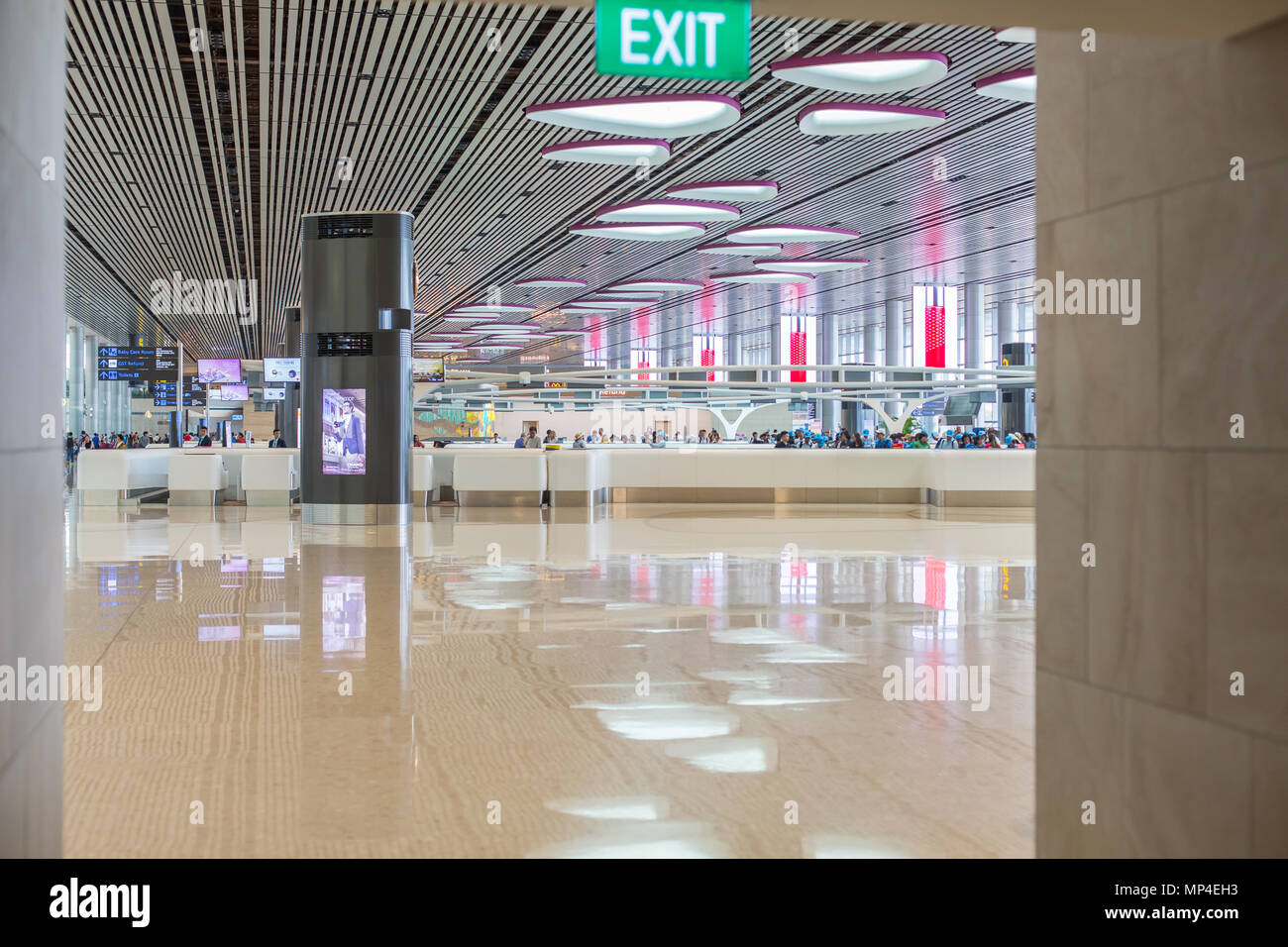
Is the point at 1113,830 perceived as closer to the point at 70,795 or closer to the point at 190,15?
the point at 70,795

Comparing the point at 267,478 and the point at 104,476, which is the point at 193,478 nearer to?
the point at 267,478

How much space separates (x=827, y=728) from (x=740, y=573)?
5.97m

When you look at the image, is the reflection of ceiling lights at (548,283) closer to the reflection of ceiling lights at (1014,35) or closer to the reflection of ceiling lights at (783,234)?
the reflection of ceiling lights at (783,234)

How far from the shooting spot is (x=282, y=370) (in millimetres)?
35094

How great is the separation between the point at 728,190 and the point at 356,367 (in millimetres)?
11317

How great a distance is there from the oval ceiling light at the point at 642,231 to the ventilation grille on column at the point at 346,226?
40.3 feet

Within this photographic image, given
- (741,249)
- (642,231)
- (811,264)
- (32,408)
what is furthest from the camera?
(811,264)

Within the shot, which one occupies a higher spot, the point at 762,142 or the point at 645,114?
the point at 762,142

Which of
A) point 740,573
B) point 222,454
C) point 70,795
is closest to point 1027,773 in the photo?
point 70,795

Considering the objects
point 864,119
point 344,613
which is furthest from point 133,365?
point 344,613

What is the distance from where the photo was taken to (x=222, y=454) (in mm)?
24375

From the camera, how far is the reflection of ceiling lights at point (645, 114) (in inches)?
723

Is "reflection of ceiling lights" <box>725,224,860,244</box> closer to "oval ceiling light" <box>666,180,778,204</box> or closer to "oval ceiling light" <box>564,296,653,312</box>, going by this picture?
"oval ceiling light" <box>666,180,778,204</box>

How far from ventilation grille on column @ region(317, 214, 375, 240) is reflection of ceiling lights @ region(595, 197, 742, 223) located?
10.7 meters
